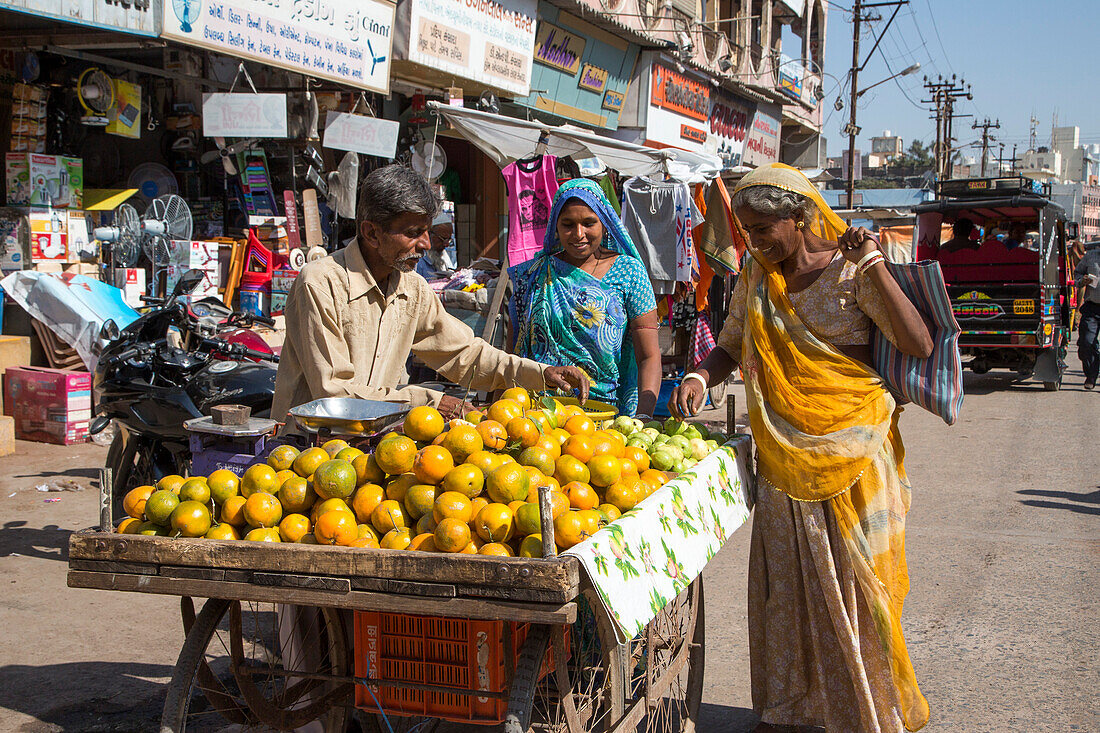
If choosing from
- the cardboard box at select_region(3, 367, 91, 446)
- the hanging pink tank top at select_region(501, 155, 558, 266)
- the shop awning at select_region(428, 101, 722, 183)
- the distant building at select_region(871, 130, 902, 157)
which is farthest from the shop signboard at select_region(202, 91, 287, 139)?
the distant building at select_region(871, 130, 902, 157)

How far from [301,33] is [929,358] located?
7.36 metres

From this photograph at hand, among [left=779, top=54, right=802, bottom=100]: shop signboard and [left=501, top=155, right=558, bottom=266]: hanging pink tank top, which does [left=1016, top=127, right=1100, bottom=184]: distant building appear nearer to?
[left=779, top=54, right=802, bottom=100]: shop signboard

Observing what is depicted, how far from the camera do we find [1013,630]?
13.9ft

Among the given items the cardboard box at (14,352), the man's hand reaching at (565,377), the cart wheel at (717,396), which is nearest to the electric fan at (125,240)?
the cardboard box at (14,352)

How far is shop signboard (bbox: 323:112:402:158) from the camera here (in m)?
9.24

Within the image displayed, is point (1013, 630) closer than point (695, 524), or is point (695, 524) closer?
point (695, 524)

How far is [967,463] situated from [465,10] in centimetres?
746

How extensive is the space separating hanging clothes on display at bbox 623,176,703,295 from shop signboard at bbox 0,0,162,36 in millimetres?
4138

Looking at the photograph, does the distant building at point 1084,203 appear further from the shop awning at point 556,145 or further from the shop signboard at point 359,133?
the shop signboard at point 359,133

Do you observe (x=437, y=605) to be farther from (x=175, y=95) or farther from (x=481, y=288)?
(x=175, y=95)

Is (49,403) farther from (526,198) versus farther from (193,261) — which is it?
(526,198)

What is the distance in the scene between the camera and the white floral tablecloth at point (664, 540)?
1.99m

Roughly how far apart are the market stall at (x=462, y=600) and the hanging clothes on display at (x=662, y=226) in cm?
534

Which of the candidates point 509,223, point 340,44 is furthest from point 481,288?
point 340,44
